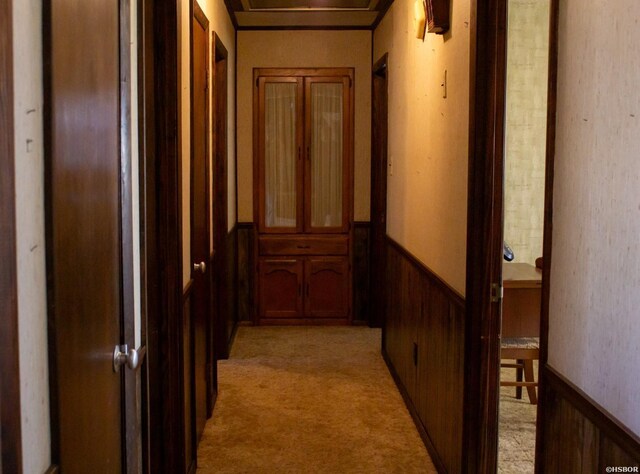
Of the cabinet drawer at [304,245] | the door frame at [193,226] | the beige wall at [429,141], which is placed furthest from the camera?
the cabinet drawer at [304,245]

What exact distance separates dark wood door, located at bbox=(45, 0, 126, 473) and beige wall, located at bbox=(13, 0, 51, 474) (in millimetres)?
34

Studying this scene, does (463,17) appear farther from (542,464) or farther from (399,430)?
(399,430)

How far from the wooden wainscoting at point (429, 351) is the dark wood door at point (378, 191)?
3.60ft

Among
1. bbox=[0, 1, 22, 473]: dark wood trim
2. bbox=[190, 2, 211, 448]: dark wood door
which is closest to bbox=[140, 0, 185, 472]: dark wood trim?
bbox=[190, 2, 211, 448]: dark wood door

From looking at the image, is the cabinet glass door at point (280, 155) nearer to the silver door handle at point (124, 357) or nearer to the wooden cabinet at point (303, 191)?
the wooden cabinet at point (303, 191)

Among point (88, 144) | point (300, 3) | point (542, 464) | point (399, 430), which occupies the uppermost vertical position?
point (300, 3)

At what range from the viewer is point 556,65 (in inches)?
74.5

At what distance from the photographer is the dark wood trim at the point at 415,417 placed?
3352 millimetres

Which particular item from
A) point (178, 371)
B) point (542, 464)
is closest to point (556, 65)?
point (542, 464)

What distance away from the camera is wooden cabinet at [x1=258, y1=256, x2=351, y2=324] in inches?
245

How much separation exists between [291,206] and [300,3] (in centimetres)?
167

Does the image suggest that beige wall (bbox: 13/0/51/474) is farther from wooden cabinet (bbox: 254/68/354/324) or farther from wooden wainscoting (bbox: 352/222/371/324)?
wooden wainscoting (bbox: 352/222/371/324)

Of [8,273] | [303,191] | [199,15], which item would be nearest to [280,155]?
[303,191]

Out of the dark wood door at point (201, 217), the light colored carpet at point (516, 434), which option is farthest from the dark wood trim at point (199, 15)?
the light colored carpet at point (516, 434)
